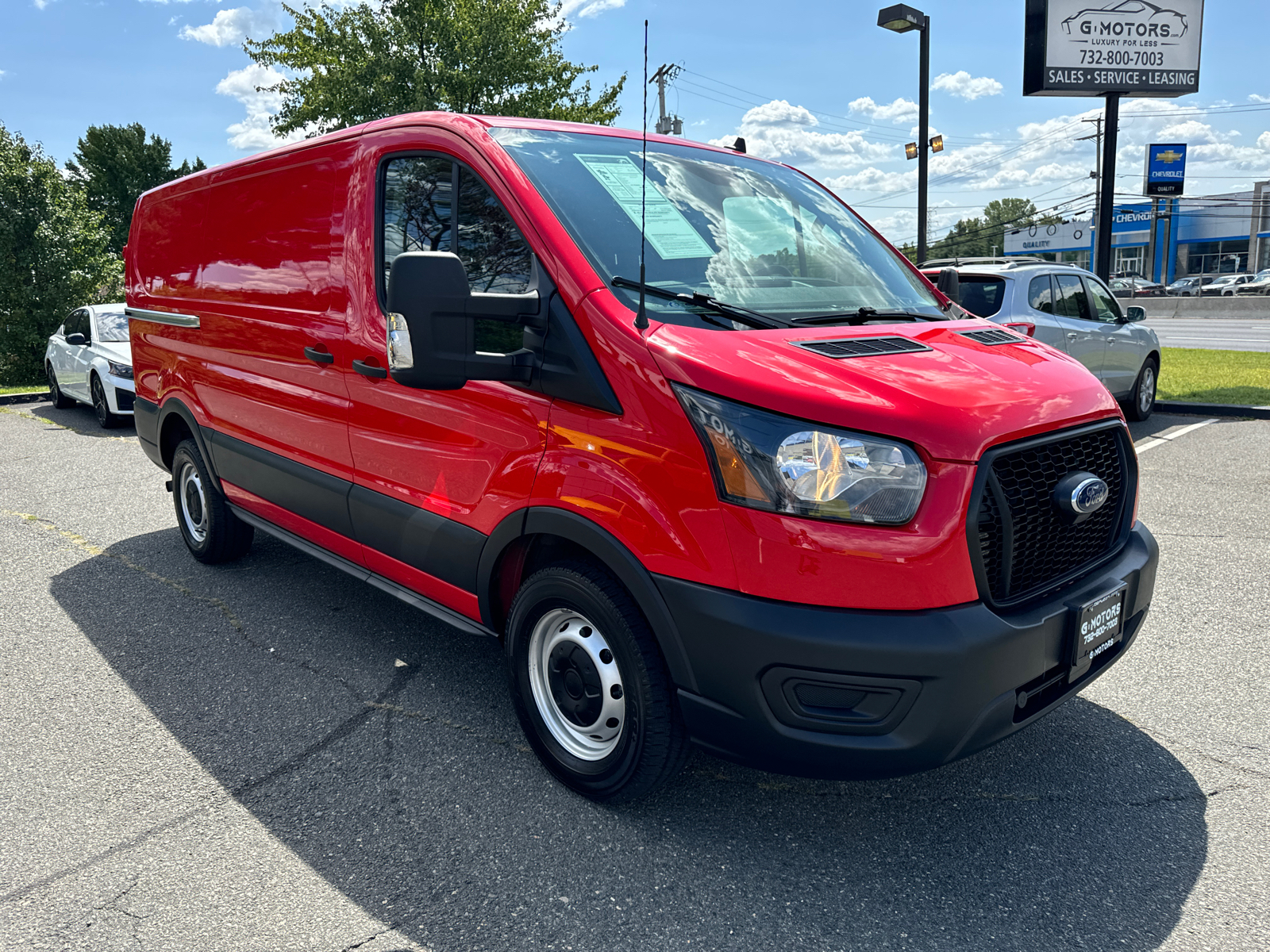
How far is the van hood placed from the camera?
233 cm

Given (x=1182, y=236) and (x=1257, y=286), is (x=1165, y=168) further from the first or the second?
(x=1182, y=236)

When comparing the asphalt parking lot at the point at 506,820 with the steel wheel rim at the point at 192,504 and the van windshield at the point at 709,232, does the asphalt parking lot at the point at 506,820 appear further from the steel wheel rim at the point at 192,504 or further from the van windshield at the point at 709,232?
the van windshield at the point at 709,232

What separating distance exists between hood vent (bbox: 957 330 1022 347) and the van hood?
20 centimetres

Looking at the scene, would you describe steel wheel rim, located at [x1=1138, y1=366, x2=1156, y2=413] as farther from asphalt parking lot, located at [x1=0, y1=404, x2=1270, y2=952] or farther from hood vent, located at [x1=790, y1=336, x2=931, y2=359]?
hood vent, located at [x1=790, y1=336, x2=931, y2=359]

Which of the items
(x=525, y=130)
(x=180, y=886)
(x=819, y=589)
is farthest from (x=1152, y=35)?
(x=180, y=886)

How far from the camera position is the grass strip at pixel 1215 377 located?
11336 mm

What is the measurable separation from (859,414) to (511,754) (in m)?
1.80

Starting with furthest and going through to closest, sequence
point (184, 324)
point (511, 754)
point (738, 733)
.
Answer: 1. point (184, 324)
2. point (511, 754)
3. point (738, 733)

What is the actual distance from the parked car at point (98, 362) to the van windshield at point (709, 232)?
365 inches

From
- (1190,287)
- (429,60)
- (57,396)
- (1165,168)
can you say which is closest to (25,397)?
(57,396)

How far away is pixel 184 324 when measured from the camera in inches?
207

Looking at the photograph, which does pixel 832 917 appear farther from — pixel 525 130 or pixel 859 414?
pixel 525 130

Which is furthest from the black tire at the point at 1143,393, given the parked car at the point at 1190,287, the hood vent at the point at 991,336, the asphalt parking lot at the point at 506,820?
the parked car at the point at 1190,287

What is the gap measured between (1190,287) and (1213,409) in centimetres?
5640
